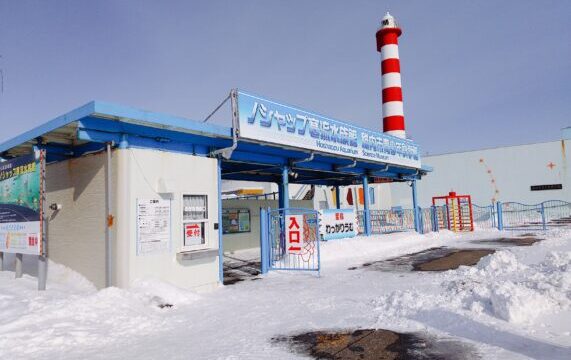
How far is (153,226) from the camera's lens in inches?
360

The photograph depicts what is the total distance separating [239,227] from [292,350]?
13041 millimetres

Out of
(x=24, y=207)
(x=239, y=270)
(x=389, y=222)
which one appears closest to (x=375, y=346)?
(x=239, y=270)

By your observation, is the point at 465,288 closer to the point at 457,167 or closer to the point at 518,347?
the point at 518,347

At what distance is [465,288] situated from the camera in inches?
296

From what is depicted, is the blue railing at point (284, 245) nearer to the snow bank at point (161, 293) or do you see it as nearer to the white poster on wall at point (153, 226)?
the white poster on wall at point (153, 226)

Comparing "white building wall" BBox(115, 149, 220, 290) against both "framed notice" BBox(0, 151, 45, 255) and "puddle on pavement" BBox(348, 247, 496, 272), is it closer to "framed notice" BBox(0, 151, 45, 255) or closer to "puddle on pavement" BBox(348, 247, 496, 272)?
"framed notice" BBox(0, 151, 45, 255)

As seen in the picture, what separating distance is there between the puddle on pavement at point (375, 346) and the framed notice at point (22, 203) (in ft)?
21.1

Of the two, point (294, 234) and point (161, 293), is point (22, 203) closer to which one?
point (161, 293)

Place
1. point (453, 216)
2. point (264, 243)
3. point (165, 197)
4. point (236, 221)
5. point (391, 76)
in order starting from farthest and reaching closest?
point (391, 76) < point (453, 216) < point (236, 221) < point (264, 243) < point (165, 197)

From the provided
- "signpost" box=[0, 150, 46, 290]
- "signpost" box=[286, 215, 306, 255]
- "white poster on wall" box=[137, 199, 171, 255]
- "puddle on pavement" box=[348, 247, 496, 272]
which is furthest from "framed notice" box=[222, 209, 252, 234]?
"signpost" box=[0, 150, 46, 290]

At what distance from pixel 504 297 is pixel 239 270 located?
8571mm

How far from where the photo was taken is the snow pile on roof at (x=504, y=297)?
591 cm

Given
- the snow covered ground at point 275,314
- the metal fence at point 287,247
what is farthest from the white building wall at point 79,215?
the metal fence at point 287,247

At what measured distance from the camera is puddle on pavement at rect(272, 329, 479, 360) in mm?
5043
